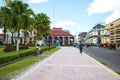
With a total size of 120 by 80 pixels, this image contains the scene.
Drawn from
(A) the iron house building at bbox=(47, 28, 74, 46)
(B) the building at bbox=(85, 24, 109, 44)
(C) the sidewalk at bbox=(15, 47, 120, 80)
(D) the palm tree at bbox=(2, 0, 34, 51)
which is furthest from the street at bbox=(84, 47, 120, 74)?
(B) the building at bbox=(85, 24, 109, 44)

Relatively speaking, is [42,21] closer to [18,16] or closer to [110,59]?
[18,16]

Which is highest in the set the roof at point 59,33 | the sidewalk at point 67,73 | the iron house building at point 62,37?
the roof at point 59,33

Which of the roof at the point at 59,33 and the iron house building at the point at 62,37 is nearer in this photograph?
the iron house building at the point at 62,37

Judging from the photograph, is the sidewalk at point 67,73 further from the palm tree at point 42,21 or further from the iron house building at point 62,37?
the iron house building at point 62,37

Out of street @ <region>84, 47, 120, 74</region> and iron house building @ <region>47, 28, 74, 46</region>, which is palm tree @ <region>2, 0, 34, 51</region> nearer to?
street @ <region>84, 47, 120, 74</region>

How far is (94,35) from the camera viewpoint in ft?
540

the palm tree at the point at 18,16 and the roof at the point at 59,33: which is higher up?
the roof at the point at 59,33

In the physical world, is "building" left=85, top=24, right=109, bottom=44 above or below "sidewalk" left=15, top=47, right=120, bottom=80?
above

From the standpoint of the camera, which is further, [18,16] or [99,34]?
[99,34]

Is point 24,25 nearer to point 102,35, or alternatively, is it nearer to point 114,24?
point 114,24

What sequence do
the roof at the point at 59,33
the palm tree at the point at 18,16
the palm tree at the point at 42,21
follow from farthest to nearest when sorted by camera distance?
1. the roof at the point at 59,33
2. the palm tree at the point at 42,21
3. the palm tree at the point at 18,16

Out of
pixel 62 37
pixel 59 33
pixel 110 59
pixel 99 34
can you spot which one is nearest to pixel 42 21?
pixel 110 59

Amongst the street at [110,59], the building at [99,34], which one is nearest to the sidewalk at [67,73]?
the street at [110,59]

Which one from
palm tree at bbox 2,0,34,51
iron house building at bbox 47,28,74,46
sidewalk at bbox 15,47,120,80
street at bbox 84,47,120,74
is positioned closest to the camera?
sidewalk at bbox 15,47,120,80
